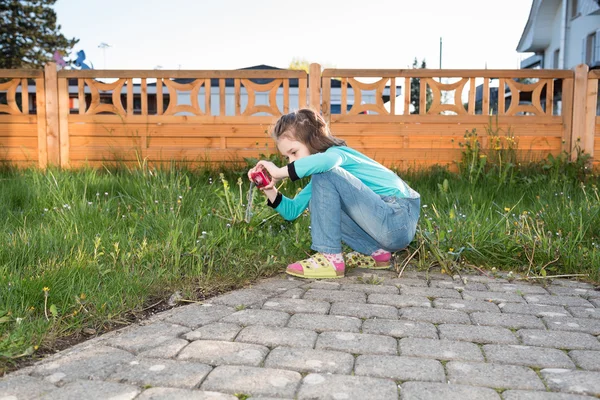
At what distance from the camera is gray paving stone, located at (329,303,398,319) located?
9.07ft

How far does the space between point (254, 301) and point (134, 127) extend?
477 cm

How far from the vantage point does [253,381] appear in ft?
6.57

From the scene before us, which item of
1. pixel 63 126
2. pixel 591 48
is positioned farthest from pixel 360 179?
pixel 591 48

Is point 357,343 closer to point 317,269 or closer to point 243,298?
point 243,298

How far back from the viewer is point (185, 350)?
228cm

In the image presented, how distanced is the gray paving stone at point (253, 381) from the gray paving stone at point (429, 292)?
4.13ft

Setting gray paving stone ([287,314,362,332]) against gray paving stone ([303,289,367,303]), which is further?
gray paving stone ([303,289,367,303])

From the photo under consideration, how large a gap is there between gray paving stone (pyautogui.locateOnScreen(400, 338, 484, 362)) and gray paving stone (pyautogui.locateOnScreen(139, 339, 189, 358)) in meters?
0.82

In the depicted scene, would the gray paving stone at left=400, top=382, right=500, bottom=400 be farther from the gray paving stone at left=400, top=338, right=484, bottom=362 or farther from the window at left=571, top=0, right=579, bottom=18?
the window at left=571, top=0, right=579, bottom=18

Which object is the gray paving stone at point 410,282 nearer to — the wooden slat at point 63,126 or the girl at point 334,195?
the girl at point 334,195

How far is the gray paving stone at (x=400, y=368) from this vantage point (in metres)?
2.07

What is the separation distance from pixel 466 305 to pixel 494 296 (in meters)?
0.26

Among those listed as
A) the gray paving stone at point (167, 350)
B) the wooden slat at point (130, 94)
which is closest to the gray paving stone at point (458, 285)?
the gray paving stone at point (167, 350)

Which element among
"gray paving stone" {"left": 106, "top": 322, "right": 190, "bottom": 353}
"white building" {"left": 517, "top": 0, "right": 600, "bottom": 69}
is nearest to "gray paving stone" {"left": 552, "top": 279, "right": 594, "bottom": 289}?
"gray paving stone" {"left": 106, "top": 322, "right": 190, "bottom": 353}
